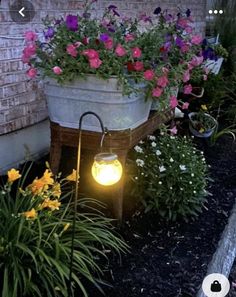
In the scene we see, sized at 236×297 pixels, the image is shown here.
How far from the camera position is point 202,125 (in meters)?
4.38

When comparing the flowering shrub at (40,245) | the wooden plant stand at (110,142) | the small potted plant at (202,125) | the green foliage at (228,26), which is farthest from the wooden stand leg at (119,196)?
the green foliage at (228,26)

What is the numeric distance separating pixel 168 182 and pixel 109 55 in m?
0.93

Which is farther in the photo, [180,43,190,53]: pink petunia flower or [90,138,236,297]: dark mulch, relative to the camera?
[180,43,190,53]: pink petunia flower

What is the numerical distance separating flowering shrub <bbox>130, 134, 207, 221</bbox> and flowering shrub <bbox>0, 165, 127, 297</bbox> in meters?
0.61

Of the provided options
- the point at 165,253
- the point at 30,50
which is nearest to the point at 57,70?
the point at 30,50

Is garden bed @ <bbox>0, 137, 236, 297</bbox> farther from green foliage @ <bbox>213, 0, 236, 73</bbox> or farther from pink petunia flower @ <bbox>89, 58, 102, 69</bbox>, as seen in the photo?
green foliage @ <bbox>213, 0, 236, 73</bbox>

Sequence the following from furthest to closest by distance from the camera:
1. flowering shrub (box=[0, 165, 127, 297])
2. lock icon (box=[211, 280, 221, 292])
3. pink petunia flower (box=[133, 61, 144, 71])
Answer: pink petunia flower (box=[133, 61, 144, 71]) < lock icon (box=[211, 280, 221, 292]) < flowering shrub (box=[0, 165, 127, 297])

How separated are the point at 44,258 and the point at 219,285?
0.91 metres

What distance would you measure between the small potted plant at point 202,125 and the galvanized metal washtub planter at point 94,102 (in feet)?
5.36

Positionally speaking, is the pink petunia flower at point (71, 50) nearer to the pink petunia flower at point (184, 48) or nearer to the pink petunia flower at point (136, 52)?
the pink petunia flower at point (136, 52)

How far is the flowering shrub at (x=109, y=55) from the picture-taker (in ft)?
8.17

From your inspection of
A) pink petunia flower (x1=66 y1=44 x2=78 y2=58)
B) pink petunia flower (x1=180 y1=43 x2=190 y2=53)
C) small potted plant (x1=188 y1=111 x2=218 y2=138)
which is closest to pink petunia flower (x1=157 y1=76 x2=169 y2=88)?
pink petunia flower (x1=180 y1=43 x2=190 y2=53)

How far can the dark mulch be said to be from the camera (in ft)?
7.59

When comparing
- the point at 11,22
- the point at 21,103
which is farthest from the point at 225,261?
the point at 11,22
